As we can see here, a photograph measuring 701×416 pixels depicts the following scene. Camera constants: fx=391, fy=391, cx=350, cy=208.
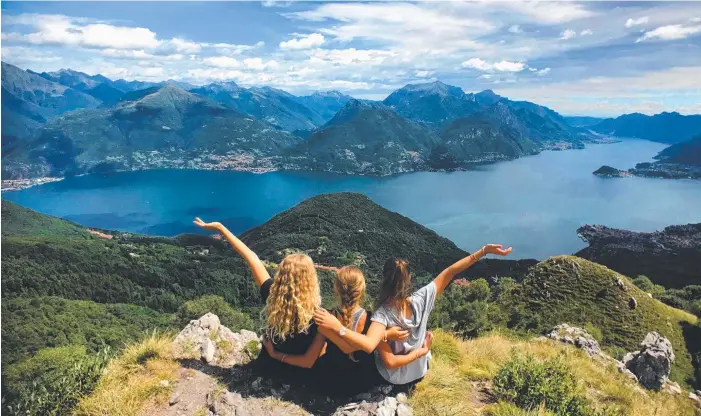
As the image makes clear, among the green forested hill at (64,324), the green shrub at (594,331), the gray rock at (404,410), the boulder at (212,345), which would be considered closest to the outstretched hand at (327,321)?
the gray rock at (404,410)

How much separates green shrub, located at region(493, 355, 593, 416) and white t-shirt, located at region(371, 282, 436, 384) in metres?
1.50

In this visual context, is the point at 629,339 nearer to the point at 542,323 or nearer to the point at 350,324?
the point at 542,323

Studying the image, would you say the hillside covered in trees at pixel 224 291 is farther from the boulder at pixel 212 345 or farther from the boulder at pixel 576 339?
the boulder at pixel 576 339

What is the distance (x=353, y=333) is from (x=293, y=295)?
0.94m

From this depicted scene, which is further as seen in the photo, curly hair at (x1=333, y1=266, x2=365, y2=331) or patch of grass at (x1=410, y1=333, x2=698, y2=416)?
patch of grass at (x1=410, y1=333, x2=698, y2=416)

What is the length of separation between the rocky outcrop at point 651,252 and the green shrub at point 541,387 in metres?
97.7

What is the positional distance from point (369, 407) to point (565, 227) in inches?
6016

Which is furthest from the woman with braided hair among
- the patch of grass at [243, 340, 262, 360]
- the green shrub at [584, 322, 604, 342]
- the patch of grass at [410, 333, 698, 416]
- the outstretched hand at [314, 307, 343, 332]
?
the green shrub at [584, 322, 604, 342]

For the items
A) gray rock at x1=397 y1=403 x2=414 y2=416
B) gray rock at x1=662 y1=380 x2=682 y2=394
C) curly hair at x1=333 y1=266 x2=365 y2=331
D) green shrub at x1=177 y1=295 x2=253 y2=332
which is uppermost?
curly hair at x1=333 y1=266 x2=365 y2=331

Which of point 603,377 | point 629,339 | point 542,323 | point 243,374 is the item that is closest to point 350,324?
point 243,374

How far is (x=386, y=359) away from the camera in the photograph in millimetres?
5484

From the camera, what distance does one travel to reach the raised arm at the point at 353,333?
4945 mm

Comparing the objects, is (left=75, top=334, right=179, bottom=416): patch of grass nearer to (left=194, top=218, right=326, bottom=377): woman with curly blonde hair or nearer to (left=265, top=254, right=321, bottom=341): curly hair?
(left=194, top=218, right=326, bottom=377): woman with curly blonde hair

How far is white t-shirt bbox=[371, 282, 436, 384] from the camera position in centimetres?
535
